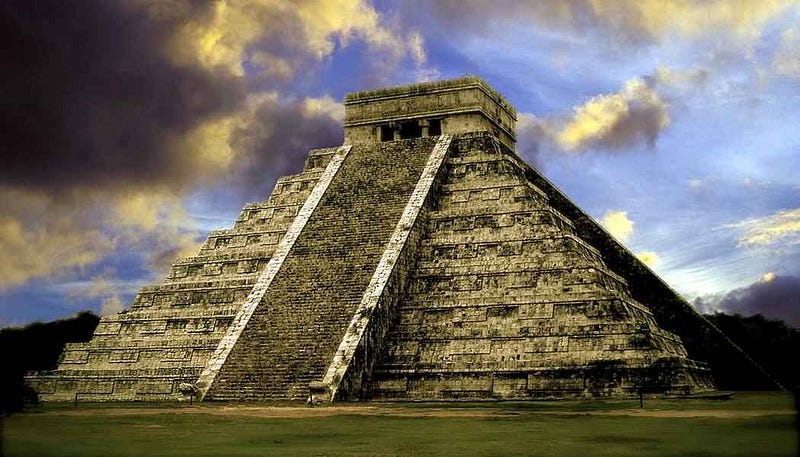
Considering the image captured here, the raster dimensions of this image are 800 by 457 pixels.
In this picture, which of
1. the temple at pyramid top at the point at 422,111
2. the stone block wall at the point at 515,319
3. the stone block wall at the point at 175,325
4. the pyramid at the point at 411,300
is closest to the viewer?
the stone block wall at the point at 515,319

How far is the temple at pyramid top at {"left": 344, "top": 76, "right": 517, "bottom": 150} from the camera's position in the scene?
31828 mm

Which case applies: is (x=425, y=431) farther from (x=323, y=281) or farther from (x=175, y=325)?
(x=175, y=325)

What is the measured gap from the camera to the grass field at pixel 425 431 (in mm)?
10547

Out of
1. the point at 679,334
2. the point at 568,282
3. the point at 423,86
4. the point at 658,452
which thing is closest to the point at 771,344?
the point at 679,334

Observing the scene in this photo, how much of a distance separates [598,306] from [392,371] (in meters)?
5.38

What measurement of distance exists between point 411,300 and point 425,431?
11.9 m

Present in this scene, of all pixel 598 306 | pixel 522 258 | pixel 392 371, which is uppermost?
pixel 522 258

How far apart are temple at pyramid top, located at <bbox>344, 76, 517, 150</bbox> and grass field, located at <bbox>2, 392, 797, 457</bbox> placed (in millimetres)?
14774

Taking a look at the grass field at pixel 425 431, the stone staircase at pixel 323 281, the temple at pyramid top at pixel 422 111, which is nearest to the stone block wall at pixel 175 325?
the stone staircase at pixel 323 281

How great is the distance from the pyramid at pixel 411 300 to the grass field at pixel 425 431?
10.4 ft

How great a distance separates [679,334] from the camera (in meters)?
26.7

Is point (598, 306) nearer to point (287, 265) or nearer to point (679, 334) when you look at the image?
point (679, 334)

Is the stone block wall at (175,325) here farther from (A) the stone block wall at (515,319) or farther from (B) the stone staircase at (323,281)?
(A) the stone block wall at (515,319)

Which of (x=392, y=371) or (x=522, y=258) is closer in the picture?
(x=392, y=371)
